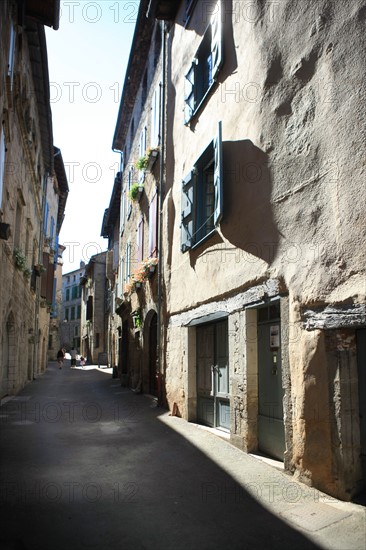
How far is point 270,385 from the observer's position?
5602 mm

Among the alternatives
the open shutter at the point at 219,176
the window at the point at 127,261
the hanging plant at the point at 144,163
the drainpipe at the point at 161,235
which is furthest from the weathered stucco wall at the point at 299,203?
the window at the point at 127,261

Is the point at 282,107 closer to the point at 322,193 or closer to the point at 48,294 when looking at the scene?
the point at 322,193

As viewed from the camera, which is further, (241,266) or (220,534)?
(241,266)

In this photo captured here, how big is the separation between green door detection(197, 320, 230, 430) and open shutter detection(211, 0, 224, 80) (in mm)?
4045

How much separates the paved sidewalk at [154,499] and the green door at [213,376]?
1.45 ft

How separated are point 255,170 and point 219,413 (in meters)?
3.76

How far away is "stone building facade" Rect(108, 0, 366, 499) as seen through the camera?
4.26 metres

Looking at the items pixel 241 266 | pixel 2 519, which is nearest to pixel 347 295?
pixel 241 266

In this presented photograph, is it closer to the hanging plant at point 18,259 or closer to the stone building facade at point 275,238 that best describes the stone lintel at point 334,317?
the stone building facade at point 275,238

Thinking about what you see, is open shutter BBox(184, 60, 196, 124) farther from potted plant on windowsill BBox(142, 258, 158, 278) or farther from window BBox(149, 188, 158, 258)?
potted plant on windowsill BBox(142, 258, 158, 278)

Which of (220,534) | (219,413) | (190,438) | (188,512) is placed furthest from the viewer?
(219,413)

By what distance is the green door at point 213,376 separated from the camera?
716cm

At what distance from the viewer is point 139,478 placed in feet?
15.9

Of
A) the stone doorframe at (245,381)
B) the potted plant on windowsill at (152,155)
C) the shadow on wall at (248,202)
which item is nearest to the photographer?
the shadow on wall at (248,202)
